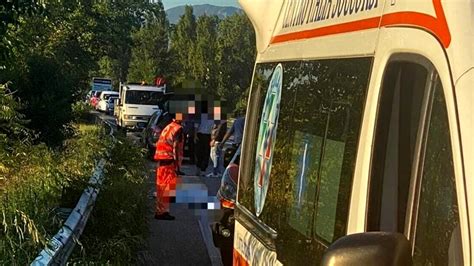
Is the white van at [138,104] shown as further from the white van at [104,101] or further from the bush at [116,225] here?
the white van at [104,101]

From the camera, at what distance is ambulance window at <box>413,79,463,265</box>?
2279 mm

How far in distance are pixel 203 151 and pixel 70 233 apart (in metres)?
13.3

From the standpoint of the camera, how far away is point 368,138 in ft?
9.44

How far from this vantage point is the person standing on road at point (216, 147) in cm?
1905

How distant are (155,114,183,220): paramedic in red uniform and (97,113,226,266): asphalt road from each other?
14 centimetres

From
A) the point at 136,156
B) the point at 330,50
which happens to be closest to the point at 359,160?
the point at 330,50

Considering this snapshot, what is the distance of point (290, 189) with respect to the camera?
3.96m

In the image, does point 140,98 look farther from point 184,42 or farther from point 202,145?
point 184,42

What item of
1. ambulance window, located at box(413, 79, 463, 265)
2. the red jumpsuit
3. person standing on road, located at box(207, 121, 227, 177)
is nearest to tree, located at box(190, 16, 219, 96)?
person standing on road, located at box(207, 121, 227, 177)

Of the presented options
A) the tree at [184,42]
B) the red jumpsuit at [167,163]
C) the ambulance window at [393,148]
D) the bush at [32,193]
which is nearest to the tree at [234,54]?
the tree at [184,42]

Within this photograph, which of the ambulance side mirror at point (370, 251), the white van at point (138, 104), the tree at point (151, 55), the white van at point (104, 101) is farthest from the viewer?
the tree at point (151, 55)

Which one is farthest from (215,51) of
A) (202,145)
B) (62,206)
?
(62,206)

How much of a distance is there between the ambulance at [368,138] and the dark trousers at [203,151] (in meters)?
14.8

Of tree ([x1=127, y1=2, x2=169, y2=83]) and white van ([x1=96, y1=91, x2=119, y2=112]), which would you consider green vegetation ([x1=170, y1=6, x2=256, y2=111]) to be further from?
white van ([x1=96, y1=91, x2=119, y2=112])
